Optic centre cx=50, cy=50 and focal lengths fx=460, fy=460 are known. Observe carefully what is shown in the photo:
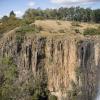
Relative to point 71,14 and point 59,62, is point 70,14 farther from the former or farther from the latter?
point 59,62

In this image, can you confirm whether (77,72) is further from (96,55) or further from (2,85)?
(2,85)

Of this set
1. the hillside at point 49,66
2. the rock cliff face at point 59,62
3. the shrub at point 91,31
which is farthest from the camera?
the shrub at point 91,31

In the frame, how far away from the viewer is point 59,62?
43.7 metres

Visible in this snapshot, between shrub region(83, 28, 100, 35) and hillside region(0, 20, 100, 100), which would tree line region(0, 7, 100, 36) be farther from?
hillside region(0, 20, 100, 100)

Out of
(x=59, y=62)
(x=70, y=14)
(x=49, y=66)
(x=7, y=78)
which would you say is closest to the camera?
(x=59, y=62)

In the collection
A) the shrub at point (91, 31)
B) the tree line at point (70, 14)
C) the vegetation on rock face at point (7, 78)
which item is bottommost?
the vegetation on rock face at point (7, 78)

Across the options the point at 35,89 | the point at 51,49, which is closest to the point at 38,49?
the point at 51,49

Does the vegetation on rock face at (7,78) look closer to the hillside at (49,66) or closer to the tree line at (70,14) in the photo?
the hillside at (49,66)

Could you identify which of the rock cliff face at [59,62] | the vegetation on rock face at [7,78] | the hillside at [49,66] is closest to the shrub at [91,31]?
the hillside at [49,66]

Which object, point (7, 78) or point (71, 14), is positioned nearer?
point (7, 78)

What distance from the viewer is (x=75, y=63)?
42.5 meters

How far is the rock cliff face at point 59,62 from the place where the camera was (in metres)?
41.1

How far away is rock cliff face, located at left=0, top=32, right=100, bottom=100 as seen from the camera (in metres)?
41.1

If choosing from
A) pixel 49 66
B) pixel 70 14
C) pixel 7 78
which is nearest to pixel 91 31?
pixel 49 66
